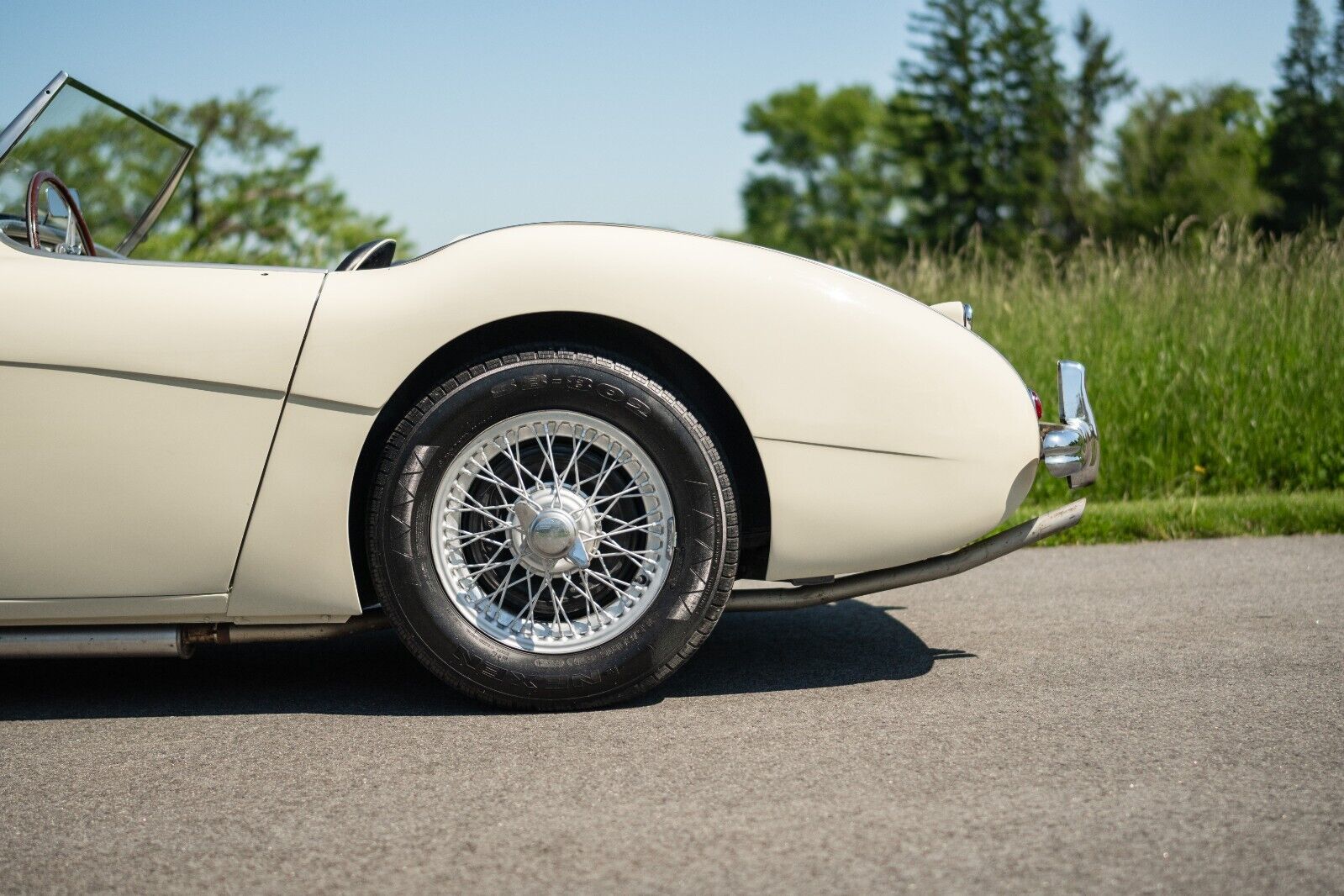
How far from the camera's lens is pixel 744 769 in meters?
2.47

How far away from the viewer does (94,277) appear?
2895 millimetres

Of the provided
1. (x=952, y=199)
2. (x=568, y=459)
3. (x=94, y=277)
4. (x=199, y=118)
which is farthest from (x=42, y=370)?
(x=952, y=199)

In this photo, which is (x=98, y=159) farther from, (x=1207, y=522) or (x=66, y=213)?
(x=1207, y=522)

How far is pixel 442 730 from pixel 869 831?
1.10m

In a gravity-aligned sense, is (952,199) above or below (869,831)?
above

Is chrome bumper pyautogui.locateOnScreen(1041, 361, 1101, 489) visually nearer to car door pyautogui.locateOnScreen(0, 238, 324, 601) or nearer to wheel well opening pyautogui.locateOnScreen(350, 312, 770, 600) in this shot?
wheel well opening pyautogui.locateOnScreen(350, 312, 770, 600)

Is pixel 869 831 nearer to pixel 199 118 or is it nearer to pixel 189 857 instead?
pixel 189 857

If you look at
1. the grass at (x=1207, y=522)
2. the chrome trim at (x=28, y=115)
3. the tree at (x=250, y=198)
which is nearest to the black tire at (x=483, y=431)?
the chrome trim at (x=28, y=115)

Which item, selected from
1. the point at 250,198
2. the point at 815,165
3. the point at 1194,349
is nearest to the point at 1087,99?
the point at 815,165

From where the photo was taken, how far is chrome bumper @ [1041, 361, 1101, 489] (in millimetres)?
3104

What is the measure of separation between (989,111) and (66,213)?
59.1 metres

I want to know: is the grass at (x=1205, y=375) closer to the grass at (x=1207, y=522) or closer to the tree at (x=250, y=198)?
the grass at (x=1207, y=522)

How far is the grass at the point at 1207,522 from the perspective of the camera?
17.4 feet

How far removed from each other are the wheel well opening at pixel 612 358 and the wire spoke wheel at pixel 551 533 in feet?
0.61
